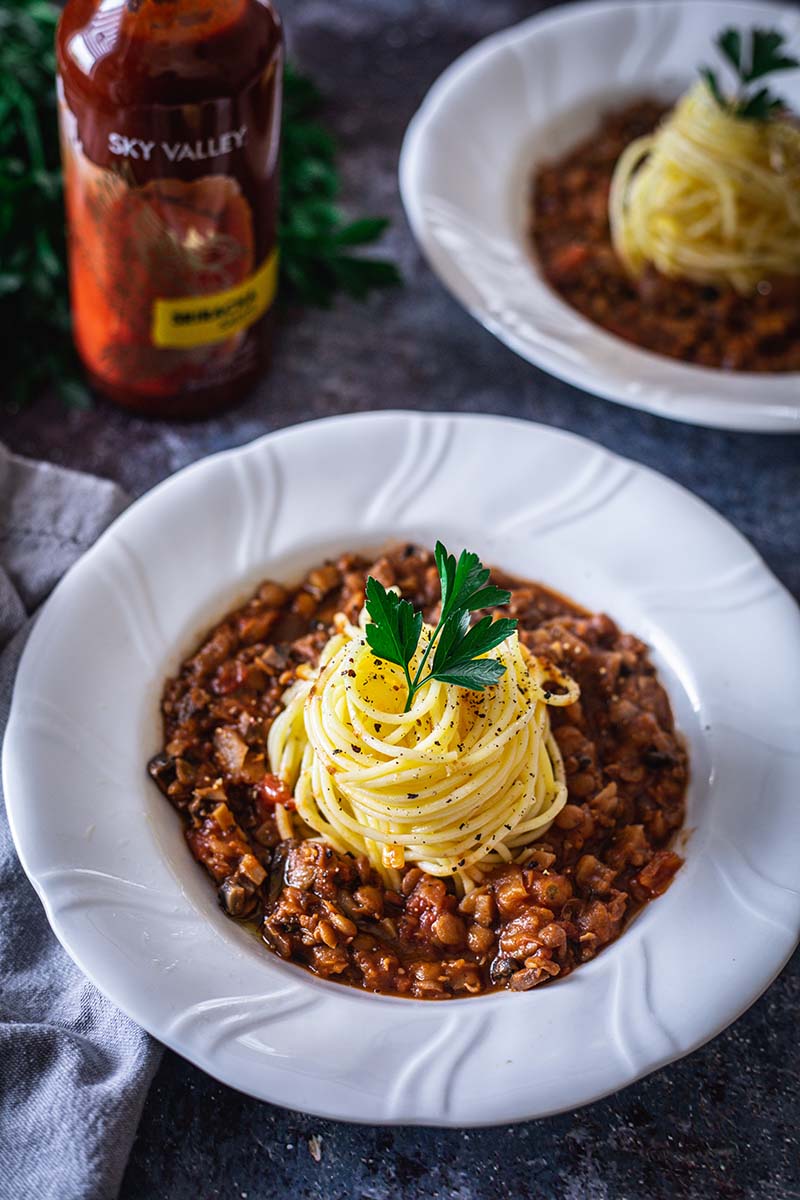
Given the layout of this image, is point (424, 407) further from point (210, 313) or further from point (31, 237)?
point (31, 237)

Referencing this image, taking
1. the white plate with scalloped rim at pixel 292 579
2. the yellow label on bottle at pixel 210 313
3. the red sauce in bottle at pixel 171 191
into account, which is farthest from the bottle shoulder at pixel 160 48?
the white plate with scalloped rim at pixel 292 579

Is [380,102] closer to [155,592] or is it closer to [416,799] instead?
[155,592]

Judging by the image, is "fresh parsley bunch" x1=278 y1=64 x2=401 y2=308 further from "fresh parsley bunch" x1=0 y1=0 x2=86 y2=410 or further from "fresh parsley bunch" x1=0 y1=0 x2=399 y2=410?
"fresh parsley bunch" x1=0 y1=0 x2=86 y2=410

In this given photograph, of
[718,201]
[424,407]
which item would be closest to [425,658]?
[424,407]

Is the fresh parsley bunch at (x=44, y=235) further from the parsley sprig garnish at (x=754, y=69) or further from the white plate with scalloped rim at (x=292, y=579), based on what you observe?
the parsley sprig garnish at (x=754, y=69)

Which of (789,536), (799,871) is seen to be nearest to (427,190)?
(789,536)
